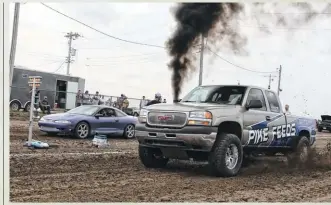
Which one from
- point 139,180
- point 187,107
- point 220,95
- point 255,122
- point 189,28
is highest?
point 189,28

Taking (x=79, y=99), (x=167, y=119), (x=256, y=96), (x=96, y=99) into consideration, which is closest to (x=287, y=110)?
(x=256, y=96)

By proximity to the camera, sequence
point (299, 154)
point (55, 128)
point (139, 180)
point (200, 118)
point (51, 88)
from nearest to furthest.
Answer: point (139, 180)
point (200, 118)
point (299, 154)
point (55, 128)
point (51, 88)

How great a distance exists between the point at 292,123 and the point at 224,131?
2.19m

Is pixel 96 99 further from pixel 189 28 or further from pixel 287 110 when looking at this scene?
pixel 287 110

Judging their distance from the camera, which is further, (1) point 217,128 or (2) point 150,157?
(2) point 150,157

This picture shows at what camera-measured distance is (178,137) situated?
25.7ft

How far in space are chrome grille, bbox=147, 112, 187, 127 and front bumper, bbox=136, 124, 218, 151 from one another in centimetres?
10

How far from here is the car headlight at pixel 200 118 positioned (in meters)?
7.86

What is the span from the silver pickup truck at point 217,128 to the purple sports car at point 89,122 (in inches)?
187

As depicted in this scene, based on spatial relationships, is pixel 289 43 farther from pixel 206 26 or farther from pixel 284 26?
pixel 206 26

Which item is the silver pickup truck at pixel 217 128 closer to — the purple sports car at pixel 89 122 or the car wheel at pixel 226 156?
the car wheel at pixel 226 156

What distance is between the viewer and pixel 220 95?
8820mm

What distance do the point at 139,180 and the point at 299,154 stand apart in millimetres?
3900

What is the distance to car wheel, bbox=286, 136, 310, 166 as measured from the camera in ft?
32.4
